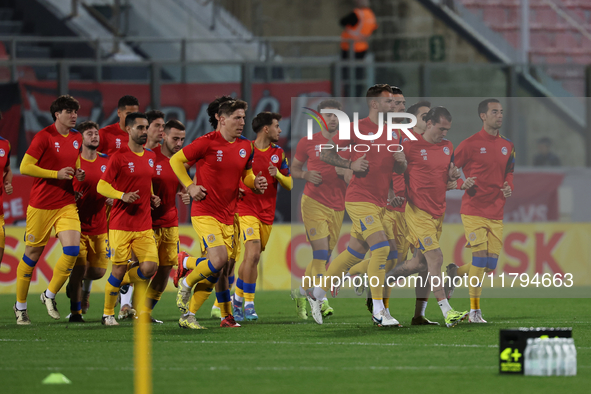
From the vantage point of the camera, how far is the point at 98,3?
73.8 ft

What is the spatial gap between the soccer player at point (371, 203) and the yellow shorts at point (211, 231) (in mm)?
1509

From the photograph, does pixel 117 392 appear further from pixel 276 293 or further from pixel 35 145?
pixel 276 293

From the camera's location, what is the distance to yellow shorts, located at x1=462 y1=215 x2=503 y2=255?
1133cm

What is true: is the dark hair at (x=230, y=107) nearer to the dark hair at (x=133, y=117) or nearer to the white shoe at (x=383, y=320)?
the dark hair at (x=133, y=117)

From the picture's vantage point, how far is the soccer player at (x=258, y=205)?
36.9 ft

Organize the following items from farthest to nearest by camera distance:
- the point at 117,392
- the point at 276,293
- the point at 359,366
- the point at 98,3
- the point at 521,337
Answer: the point at 98,3 < the point at 276,293 < the point at 359,366 < the point at 521,337 < the point at 117,392

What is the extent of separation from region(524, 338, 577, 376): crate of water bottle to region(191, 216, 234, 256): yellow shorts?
3.83 m

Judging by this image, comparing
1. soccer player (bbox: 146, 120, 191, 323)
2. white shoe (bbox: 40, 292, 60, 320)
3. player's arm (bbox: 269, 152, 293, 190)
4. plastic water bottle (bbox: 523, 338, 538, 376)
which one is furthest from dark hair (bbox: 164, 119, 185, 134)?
plastic water bottle (bbox: 523, 338, 538, 376)

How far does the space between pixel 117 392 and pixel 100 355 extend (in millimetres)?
1772

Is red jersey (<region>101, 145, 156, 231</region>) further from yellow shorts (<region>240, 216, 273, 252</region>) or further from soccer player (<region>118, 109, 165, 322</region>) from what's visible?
yellow shorts (<region>240, 216, 273, 252</region>)

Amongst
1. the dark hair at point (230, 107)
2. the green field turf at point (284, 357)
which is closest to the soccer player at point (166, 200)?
the green field turf at point (284, 357)

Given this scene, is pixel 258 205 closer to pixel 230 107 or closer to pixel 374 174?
pixel 374 174

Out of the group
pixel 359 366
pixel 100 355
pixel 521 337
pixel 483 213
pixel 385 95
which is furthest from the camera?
pixel 483 213

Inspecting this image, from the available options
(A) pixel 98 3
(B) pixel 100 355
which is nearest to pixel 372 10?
(A) pixel 98 3
